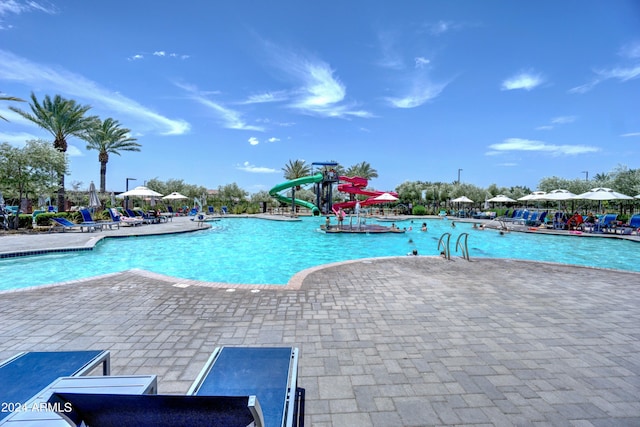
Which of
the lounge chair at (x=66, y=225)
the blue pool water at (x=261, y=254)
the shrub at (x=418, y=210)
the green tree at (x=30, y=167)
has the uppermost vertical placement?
the green tree at (x=30, y=167)

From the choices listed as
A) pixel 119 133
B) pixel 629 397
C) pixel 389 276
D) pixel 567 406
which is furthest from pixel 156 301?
pixel 119 133

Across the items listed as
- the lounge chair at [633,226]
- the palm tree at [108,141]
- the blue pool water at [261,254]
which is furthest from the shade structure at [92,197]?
the lounge chair at [633,226]

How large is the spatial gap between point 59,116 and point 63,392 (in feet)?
85.2

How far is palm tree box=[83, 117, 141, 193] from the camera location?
86.5 feet

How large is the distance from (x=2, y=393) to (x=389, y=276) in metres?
5.92

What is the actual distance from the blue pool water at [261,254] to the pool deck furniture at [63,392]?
692 cm

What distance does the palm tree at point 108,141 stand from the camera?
2637 cm

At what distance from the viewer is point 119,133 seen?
1067 inches

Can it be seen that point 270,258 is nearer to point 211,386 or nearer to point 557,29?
point 211,386

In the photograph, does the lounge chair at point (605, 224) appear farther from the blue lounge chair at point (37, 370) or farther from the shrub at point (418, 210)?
the blue lounge chair at point (37, 370)

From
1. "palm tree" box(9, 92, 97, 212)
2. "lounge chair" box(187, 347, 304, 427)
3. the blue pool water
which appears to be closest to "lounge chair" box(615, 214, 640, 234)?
the blue pool water

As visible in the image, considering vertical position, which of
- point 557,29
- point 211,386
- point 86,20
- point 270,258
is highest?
point 557,29

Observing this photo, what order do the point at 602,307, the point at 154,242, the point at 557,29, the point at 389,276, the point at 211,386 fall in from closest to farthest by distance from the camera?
1. the point at 211,386
2. the point at 602,307
3. the point at 389,276
4. the point at 557,29
5. the point at 154,242

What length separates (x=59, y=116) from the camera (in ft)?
66.5
